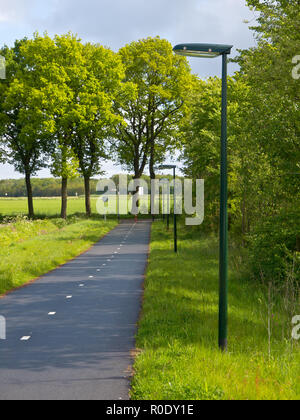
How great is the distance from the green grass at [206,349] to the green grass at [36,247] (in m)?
5.03

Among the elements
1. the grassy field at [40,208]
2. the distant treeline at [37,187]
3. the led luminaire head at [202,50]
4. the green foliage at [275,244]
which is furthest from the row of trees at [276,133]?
the distant treeline at [37,187]

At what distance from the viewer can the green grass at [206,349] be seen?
6.38 m

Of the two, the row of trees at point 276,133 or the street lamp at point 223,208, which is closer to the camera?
the street lamp at point 223,208

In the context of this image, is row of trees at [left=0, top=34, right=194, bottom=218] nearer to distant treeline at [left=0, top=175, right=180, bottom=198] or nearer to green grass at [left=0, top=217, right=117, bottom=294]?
green grass at [left=0, top=217, right=117, bottom=294]

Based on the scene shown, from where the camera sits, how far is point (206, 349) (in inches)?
320

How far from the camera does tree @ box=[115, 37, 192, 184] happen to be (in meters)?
46.6

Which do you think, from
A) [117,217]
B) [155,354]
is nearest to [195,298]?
[155,354]

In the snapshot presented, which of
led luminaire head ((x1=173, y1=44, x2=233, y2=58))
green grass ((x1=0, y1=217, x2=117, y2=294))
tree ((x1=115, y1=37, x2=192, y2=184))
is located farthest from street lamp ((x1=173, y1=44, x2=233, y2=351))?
tree ((x1=115, y1=37, x2=192, y2=184))

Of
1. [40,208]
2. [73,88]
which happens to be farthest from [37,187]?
[73,88]

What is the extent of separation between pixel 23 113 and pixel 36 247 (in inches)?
718

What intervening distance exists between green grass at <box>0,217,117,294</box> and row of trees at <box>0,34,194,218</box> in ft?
23.9

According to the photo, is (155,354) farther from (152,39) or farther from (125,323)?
(152,39)

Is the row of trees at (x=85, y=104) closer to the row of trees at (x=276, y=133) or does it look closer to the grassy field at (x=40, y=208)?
the grassy field at (x=40, y=208)

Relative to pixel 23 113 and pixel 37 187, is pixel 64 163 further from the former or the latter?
pixel 37 187
